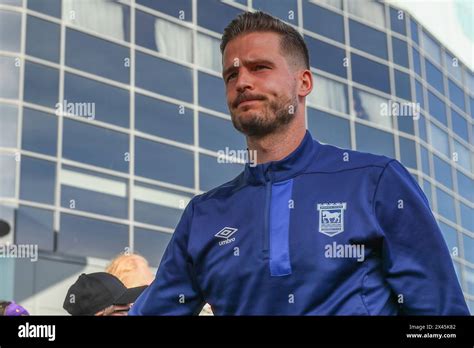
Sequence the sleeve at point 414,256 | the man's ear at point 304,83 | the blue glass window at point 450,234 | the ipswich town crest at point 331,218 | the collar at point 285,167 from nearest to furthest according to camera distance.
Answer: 1. the sleeve at point 414,256
2. the ipswich town crest at point 331,218
3. the collar at point 285,167
4. the man's ear at point 304,83
5. the blue glass window at point 450,234

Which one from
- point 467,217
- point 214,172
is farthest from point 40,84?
point 467,217

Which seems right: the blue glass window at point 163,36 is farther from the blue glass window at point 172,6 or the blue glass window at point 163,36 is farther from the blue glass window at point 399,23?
the blue glass window at point 399,23

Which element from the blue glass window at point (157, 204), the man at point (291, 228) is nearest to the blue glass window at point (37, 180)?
the blue glass window at point (157, 204)

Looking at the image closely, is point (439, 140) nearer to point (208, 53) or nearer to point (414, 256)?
point (208, 53)

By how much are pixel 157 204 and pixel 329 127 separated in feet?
2.82

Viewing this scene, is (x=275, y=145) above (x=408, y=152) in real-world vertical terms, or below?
below

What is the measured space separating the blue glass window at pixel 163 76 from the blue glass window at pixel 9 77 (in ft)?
1.87

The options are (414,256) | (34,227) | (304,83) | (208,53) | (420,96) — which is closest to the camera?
(414,256)

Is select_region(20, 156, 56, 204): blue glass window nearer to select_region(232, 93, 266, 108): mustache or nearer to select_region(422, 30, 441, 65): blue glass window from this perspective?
select_region(232, 93, 266, 108): mustache

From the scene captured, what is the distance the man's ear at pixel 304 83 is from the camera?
3.09 meters

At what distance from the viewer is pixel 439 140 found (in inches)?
156

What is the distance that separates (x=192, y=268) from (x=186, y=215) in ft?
0.71

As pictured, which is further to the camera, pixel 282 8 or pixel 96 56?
pixel 96 56

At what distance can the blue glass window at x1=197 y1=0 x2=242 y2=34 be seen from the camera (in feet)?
13.0
